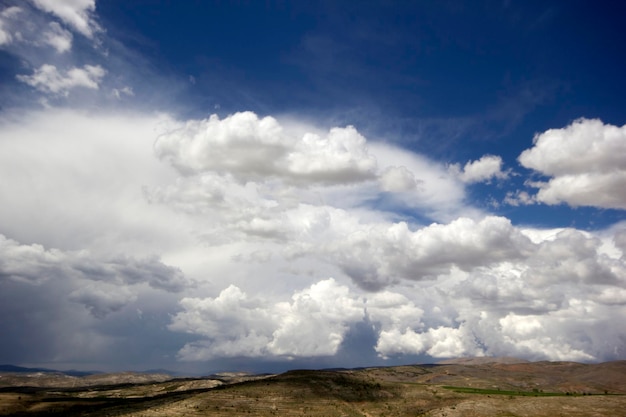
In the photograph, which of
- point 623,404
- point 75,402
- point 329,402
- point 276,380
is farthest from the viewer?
point 276,380

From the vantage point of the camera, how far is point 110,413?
117 meters

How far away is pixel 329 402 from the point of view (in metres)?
Answer: 132

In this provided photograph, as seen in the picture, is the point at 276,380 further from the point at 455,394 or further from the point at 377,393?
the point at 455,394

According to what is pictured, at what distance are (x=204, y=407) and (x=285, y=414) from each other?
21.7 m

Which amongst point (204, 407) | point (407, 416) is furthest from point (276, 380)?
point (407, 416)

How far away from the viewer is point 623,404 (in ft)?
372

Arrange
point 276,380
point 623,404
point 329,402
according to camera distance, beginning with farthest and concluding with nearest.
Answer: point 276,380
point 329,402
point 623,404

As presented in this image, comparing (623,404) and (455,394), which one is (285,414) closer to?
(455,394)

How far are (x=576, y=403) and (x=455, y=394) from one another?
105 feet

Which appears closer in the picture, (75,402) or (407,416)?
(407,416)

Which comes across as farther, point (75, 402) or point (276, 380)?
point (276, 380)

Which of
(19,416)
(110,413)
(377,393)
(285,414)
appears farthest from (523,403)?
(19,416)

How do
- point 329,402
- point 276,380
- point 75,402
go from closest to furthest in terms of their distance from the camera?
1. point 329,402
2. point 75,402
3. point 276,380

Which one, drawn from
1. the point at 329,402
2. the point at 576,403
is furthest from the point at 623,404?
the point at 329,402
